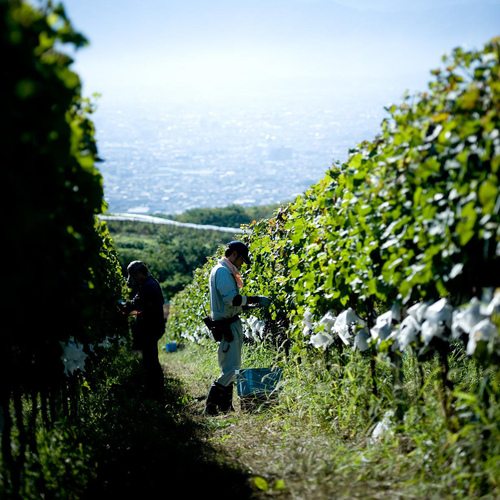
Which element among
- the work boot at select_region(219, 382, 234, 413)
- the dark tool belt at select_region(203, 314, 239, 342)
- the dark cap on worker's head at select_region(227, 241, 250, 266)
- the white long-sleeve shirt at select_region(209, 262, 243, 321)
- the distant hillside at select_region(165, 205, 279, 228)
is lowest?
the work boot at select_region(219, 382, 234, 413)

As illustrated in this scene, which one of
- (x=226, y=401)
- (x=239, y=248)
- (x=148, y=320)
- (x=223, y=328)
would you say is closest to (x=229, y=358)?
(x=223, y=328)

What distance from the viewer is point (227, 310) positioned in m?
6.73

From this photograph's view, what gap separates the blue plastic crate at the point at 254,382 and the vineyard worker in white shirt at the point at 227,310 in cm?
25

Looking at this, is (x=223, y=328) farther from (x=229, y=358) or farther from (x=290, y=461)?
(x=290, y=461)

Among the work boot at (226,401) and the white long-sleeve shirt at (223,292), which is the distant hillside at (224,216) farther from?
A: the work boot at (226,401)

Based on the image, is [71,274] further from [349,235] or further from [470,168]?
[470,168]

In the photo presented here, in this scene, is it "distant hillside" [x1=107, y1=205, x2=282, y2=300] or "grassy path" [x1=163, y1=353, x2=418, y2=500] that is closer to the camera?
"grassy path" [x1=163, y1=353, x2=418, y2=500]

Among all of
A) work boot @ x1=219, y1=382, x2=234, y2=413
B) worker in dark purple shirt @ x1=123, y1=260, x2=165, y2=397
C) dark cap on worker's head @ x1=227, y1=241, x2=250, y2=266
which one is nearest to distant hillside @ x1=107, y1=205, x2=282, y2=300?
worker in dark purple shirt @ x1=123, y1=260, x2=165, y2=397

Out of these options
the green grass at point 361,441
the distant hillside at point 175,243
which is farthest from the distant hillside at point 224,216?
the green grass at point 361,441

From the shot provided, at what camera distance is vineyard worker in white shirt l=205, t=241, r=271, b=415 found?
657 centimetres

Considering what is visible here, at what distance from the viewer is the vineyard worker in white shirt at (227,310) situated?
6574 millimetres

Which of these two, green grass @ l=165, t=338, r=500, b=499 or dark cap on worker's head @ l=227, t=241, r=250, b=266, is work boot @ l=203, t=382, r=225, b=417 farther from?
dark cap on worker's head @ l=227, t=241, r=250, b=266

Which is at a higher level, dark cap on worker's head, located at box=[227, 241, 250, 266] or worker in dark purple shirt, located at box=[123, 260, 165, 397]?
dark cap on worker's head, located at box=[227, 241, 250, 266]

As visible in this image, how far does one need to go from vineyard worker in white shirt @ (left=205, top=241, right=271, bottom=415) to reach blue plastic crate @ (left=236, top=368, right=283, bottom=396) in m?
0.25
